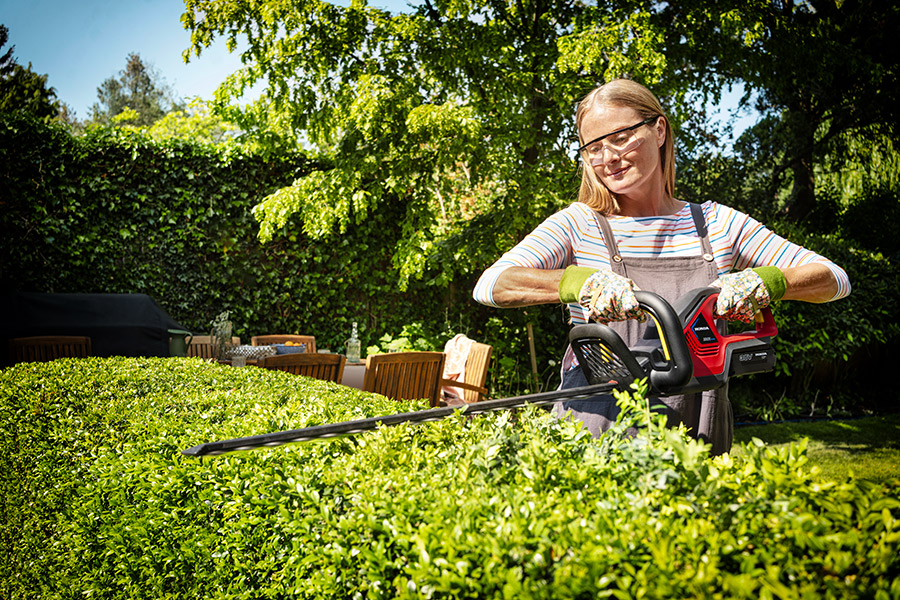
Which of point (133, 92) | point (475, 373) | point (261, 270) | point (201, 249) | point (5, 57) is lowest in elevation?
point (475, 373)

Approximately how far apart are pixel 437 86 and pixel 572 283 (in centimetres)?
608

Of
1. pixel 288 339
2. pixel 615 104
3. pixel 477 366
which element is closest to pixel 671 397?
pixel 615 104

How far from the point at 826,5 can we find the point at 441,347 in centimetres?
782

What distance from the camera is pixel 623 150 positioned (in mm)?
1831

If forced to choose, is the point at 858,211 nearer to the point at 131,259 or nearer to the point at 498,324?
the point at 498,324

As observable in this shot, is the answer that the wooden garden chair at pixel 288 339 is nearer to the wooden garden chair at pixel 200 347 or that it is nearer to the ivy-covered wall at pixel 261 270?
the wooden garden chair at pixel 200 347

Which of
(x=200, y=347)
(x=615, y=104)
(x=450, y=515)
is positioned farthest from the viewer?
(x=200, y=347)

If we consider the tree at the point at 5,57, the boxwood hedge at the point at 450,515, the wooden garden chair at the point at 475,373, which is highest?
the tree at the point at 5,57

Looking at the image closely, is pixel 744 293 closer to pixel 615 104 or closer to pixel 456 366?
pixel 615 104

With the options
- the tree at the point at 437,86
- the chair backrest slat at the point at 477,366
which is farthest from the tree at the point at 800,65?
the chair backrest slat at the point at 477,366

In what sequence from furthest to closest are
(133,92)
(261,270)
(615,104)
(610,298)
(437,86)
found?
(133,92)
(261,270)
(437,86)
(615,104)
(610,298)

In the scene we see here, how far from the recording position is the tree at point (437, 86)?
632cm

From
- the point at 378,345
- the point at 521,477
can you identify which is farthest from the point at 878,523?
the point at 378,345

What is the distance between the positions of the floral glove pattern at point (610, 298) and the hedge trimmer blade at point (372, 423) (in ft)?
0.61
